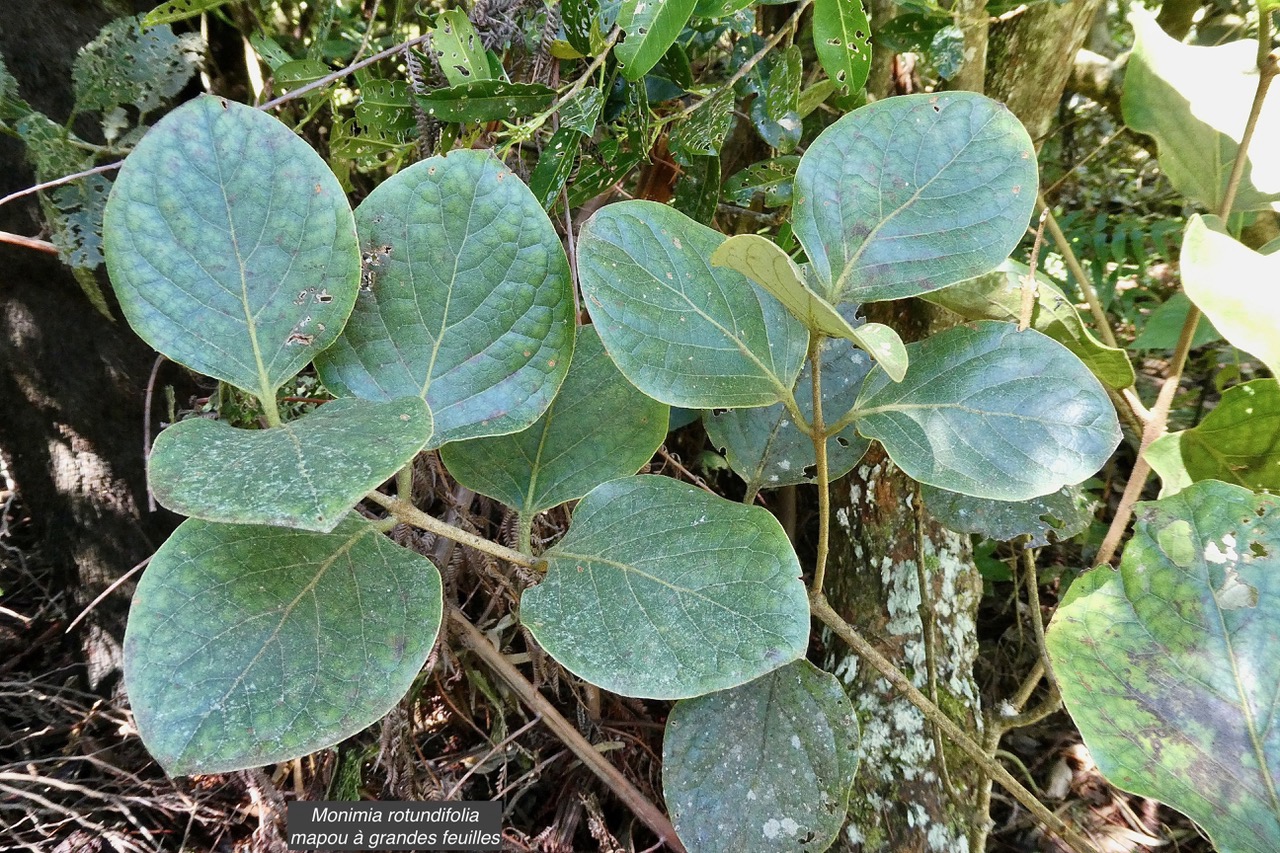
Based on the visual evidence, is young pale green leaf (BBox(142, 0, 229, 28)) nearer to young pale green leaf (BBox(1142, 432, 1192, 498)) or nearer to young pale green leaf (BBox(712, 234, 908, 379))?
young pale green leaf (BBox(712, 234, 908, 379))

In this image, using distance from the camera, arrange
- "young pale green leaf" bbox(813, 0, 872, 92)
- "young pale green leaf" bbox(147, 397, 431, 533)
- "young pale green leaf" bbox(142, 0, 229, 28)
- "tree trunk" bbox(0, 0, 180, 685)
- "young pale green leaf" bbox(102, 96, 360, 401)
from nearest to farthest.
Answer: "young pale green leaf" bbox(147, 397, 431, 533) < "young pale green leaf" bbox(102, 96, 360, 401) < "young pale green leaf" bbox(813, 0, 872, 92) < "young pale green leaf" bbox(142, 0, 229, 28) < "tree trunk" bbox(0, 0, 180, 685)

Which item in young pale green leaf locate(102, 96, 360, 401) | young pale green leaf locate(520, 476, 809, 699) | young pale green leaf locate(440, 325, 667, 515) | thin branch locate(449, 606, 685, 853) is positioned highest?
young pale green leaf locate(102, 96, 360, 401)

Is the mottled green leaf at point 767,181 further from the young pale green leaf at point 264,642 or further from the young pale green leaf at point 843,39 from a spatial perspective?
the young pale green leaf at point 264,642

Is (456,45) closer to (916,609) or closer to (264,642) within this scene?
(264,642)

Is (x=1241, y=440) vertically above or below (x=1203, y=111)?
below

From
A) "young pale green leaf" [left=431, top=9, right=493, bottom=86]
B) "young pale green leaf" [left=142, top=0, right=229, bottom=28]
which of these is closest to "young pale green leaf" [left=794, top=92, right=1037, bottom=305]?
"young pale green leaf" [left=431, top=9, right=493, bottom=86]

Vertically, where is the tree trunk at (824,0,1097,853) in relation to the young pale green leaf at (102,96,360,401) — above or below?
below

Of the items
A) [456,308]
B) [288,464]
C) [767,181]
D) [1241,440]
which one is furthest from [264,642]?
[1241,440]
